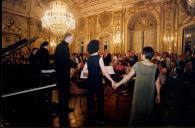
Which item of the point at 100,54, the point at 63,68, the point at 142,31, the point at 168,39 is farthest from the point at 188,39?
the point at 63,68

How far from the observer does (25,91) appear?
3273 millimetres

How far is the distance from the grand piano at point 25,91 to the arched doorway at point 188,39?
9734 mm

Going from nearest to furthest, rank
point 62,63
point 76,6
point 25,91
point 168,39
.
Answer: point 25,91 < point 62,63 < point 168,39 < point 76,6

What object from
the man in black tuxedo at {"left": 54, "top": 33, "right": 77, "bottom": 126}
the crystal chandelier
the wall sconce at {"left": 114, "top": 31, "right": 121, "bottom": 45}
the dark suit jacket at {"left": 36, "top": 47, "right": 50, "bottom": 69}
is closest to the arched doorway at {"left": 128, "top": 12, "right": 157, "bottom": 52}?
the wall sconce at {"left": 114, "top": 31, "right": 121, "bottom": 45}

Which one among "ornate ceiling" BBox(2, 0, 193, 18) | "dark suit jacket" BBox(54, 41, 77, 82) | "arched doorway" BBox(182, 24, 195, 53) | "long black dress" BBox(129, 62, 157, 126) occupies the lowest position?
"long black dress" BBox(129, 62, 157, 126)

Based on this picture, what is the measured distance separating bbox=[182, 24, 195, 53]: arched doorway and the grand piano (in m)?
9.73

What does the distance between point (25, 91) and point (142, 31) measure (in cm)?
1225

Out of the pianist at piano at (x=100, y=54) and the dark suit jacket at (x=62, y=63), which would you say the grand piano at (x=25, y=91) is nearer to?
the pianist at piano at (x=100, y=54)

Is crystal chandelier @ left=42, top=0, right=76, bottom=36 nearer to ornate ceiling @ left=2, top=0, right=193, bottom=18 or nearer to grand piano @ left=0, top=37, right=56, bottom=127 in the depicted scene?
ornate ceiling @ left=2, top=0, right=193, bottom=18

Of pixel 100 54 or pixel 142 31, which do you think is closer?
pixel 100 54

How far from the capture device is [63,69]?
12.7ft

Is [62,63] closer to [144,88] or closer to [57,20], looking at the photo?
[144,88]

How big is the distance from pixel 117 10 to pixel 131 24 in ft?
5.12

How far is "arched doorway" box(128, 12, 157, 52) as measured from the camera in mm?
13289
